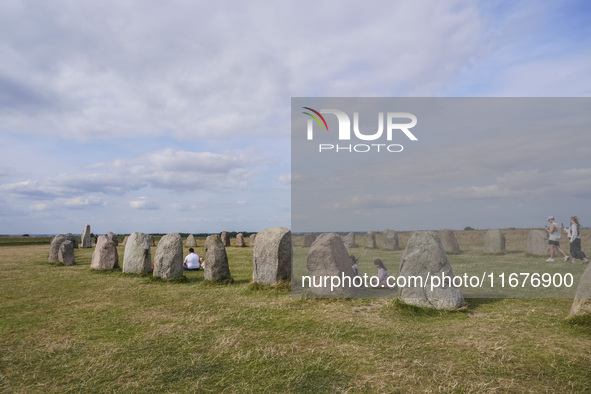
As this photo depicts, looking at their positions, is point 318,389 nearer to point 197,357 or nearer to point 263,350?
point 263,350

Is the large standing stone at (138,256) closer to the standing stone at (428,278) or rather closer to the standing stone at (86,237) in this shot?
the standing stone at (428,278)

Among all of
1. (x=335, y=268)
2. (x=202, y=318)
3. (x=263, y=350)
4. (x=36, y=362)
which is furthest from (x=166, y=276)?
(x=263, y=350)

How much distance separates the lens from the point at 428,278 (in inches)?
321

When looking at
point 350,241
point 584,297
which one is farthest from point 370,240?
point 584,297

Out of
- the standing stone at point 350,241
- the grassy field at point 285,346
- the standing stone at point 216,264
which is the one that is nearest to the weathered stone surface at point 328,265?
the grassy field at point 285,346

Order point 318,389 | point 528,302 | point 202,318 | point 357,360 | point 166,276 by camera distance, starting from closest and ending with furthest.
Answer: point 318,389, point 357,360, point 202,318, point 528,302, point 166,276

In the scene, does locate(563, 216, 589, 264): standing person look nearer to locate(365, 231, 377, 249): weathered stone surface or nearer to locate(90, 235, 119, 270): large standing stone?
locate(365, 231, 377, 249): weathered stone surface

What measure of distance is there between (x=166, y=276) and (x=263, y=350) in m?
7.95

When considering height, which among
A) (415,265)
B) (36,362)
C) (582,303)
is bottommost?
(36,362)

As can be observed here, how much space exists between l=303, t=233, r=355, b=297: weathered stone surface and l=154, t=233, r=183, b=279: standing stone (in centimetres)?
519

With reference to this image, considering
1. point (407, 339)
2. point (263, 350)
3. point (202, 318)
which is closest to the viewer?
point (263, 350)

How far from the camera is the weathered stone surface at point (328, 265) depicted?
32.2 ft

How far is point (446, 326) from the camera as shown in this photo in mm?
7102

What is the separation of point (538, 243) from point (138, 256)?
702 inches
